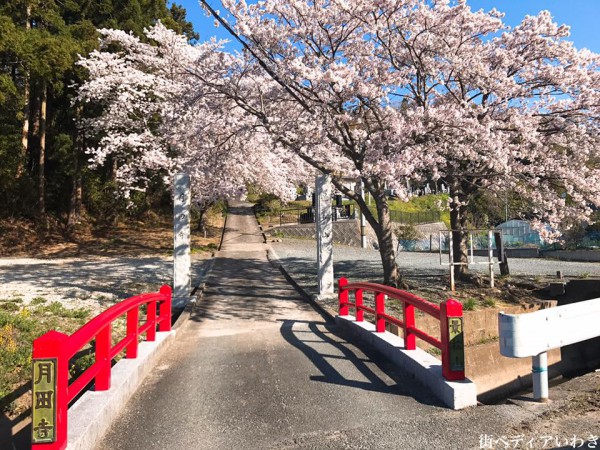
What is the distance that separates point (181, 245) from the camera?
10719mm

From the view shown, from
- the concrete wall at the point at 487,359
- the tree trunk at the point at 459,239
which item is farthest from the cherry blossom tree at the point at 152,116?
the concrete wall at the point at 487,359

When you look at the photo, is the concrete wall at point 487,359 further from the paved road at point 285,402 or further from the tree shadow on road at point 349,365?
the paved road at point 285,402

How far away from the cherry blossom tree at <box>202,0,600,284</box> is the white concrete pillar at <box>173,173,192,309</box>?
2812 mm

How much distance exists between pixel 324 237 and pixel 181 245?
3927 millimetres

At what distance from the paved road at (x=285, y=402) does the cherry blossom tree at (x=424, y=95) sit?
467cm

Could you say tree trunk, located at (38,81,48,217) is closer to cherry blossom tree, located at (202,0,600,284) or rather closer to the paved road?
cherry blossom tree, located at (202,0,600,284)

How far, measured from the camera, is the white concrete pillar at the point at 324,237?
1116cm

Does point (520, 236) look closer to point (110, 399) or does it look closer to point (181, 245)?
point (181, 245)

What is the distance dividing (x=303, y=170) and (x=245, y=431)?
72.0 ft

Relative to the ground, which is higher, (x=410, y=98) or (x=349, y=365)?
(x=410, y=98)

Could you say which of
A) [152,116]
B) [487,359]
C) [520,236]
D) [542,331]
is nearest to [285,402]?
[542,331]

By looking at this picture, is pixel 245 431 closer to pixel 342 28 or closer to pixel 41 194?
pixel 342 28

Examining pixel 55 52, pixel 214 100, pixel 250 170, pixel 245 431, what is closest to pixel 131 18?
pixel 55 52

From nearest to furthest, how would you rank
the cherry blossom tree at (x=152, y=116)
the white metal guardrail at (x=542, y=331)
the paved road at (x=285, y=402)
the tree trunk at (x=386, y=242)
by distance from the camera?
the paved road at (x=285, y=402) < the white metal guardrail at (x=542, y=331) < the tree trunk at (x=386, y=242) < the cherry blossom tree at (x=152, y=116)
